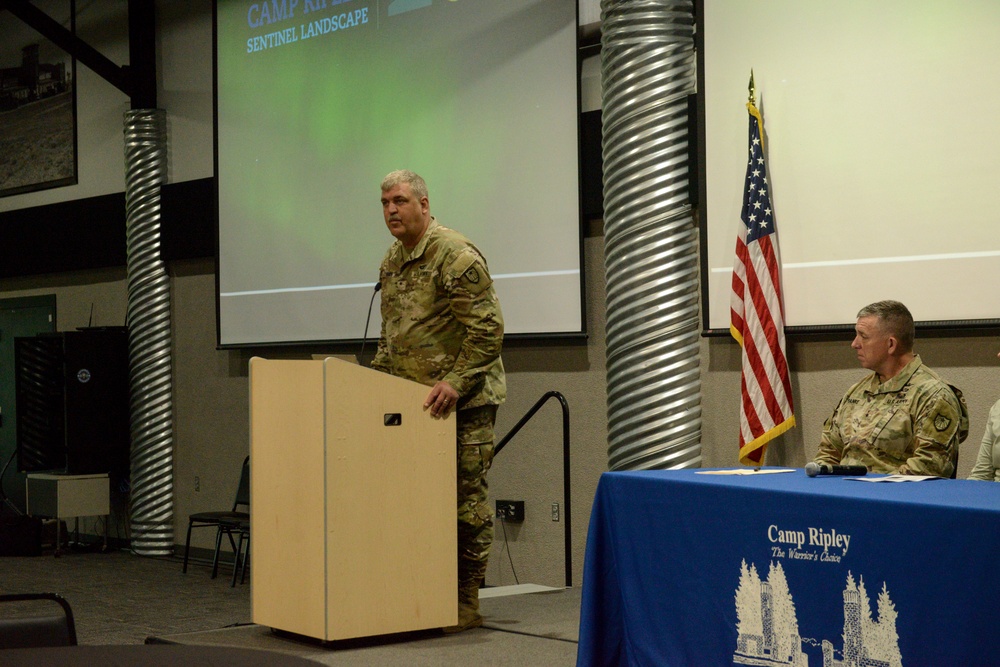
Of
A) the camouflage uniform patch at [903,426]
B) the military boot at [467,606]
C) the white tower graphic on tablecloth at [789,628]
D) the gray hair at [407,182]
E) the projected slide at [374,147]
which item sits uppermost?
the projected slide at [374,147]

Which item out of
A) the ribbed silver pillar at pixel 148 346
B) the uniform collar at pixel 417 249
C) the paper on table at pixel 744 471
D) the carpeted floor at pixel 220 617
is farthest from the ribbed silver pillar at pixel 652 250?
the ribbed silver pillar at pixel 148 346

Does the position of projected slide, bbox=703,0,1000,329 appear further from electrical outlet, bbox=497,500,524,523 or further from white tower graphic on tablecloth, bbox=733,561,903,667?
white tower graphic on tablecloth, bbox=733,561,903,667

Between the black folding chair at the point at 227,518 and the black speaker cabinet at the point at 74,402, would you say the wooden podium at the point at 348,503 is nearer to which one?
the black folding chair at the point at 227,518

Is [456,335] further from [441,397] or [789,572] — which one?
[789,572]

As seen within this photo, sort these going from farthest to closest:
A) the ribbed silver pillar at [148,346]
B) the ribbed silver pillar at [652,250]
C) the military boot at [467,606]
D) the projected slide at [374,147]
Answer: the ribbed silver pillar at [148,346], the projected slide at [374,147], the ribbed silver pillar at [652,250], the military boot at [467,606]

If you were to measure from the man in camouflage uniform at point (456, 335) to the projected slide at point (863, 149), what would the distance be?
1491 millimetres

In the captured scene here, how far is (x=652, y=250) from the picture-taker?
17.1 feet

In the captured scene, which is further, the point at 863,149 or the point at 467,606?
the point at 863,149

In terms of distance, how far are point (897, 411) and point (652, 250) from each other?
5.77ft

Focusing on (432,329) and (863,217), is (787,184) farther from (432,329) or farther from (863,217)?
(432,329)

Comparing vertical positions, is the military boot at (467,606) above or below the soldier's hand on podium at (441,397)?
Result: below

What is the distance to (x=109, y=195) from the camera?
8.96 meters

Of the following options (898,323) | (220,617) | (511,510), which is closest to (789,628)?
(898,323)

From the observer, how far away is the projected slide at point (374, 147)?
19.9 ft
